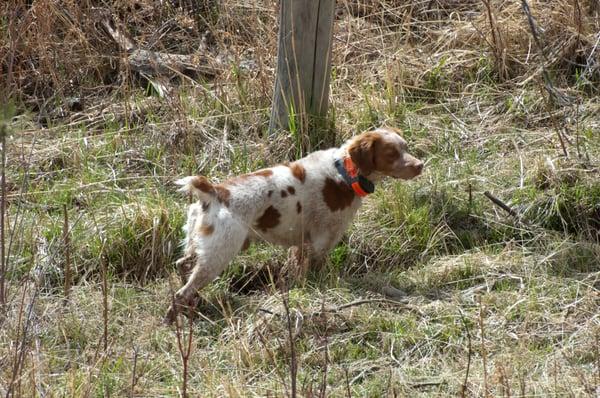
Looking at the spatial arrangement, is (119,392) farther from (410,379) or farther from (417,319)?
(417,319)

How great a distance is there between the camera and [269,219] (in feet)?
19.4

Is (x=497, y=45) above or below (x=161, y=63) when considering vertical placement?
above

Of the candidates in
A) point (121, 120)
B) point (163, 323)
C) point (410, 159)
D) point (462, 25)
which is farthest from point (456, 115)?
point (163, 323)

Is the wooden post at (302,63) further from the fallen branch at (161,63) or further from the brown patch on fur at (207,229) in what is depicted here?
the brown patch on fur at (207,229)

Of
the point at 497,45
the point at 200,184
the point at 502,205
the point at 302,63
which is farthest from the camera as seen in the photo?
the point at 497,45

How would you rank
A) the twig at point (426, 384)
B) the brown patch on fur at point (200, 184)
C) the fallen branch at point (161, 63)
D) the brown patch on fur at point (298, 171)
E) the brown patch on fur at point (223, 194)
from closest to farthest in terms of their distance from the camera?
1. the twig at point (426, 384)
2. the brown patch on fur at point (200, 184)
3. the brown patch on fur at point (223, 194)
4. the brown patch on fur at point (298, 171)
5. the fallen branch at point (161, 63)

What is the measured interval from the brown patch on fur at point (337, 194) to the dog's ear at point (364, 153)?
0.46ft

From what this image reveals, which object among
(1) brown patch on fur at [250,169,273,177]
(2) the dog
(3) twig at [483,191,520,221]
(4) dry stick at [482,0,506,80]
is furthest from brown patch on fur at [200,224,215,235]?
(4) dry stick at [482,0,506,80]

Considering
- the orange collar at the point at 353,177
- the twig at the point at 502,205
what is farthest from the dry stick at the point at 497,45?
the orange collar at the point at 353,177

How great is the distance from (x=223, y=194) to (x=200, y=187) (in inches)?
6.5

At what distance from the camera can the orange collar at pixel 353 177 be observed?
6.15m

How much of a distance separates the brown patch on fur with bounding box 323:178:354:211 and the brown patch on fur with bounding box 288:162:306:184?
0.15 m

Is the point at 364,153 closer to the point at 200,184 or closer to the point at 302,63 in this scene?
the point at 302,63

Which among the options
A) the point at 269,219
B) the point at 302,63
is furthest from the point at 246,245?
the point at 302,63
